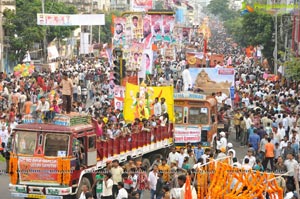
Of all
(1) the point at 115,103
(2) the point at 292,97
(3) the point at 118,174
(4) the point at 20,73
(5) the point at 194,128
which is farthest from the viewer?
(4) the point at 20,73

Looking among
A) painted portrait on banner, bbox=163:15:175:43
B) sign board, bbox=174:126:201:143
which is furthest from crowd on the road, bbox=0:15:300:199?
painted portrait on banner, bbox=163:15:175:43

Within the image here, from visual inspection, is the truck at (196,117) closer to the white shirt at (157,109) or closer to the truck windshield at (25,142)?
the white shirt at (157,109)

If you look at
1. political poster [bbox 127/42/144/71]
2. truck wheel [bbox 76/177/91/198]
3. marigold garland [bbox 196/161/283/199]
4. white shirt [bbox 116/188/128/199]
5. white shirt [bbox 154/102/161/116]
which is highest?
political poster [bbox 127/42/144/71]

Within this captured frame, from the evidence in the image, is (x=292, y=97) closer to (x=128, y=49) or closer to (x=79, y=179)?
(x=128, y=49)

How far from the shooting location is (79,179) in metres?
19.0

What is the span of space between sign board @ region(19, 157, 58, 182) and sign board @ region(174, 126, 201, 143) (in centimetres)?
728

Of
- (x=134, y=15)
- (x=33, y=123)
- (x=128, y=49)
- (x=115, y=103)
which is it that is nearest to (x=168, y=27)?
(x=134, y=15)

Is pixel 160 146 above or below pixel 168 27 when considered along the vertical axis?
below

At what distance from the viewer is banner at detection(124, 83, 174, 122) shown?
2634cm

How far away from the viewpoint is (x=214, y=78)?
37188 millimetres

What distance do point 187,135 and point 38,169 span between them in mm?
7688

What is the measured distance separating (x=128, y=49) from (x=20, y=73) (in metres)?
12.1

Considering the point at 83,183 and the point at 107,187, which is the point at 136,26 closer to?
the point at 83,183

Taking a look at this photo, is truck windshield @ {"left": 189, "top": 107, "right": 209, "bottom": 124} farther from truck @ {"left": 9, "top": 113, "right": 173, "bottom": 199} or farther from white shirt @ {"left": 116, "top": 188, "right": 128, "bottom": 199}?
white shirt @ {"left": 116, "top": 188, "right": 128, "bottom": 199}
